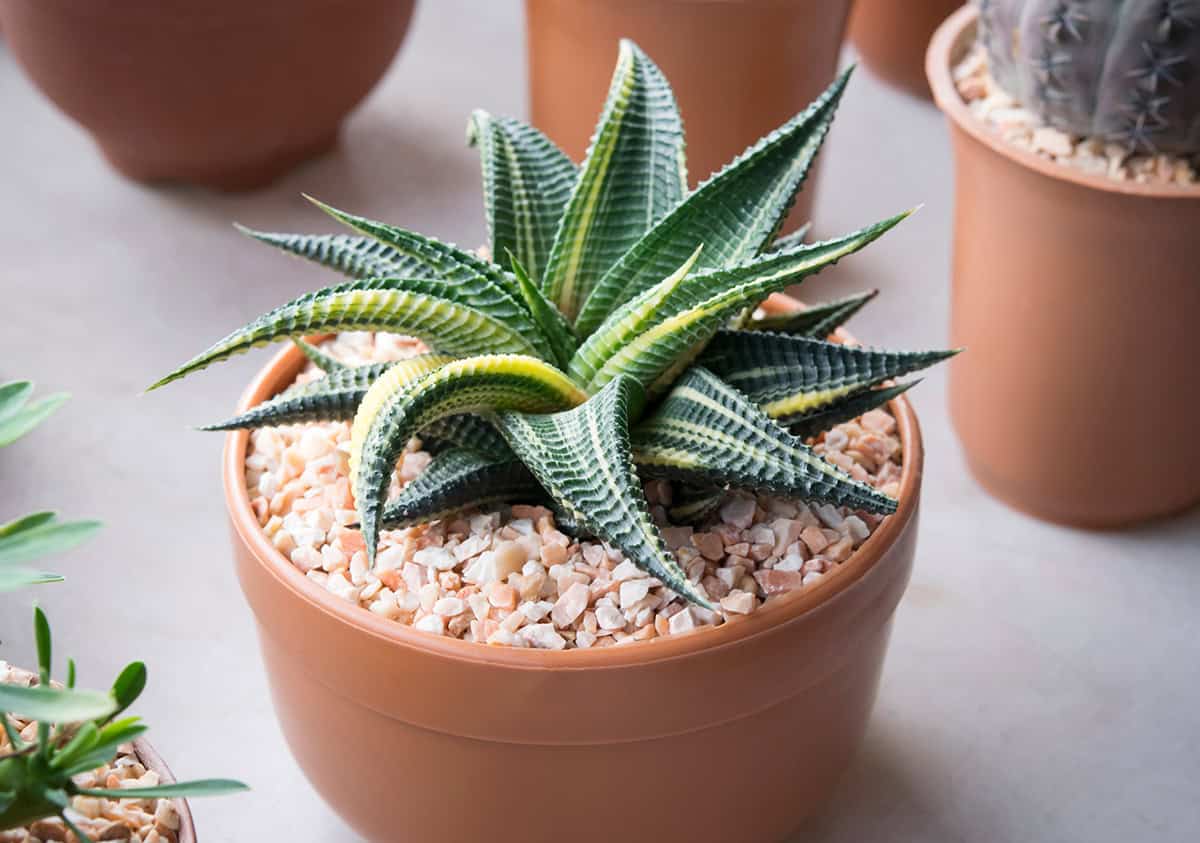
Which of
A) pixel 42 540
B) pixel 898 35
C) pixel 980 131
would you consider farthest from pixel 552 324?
pixel 898 35

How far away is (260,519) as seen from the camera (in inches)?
42.9

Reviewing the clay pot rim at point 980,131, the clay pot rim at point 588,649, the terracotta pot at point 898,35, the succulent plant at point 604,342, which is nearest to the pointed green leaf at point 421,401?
the succulent plant at point 604,342

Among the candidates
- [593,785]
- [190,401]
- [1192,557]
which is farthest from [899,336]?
[593,785]

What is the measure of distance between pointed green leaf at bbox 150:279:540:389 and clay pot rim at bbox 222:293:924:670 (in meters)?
0.14

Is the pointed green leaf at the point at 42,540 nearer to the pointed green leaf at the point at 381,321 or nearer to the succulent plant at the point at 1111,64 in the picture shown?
the pointed green leaf at the point at 381,321

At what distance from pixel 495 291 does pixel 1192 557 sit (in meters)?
0.98

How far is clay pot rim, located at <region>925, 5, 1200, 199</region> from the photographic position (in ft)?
4.53

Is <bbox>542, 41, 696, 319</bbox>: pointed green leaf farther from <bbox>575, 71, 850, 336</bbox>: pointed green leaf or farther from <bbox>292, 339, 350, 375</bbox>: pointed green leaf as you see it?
<bbox>292, 339, 350, 375</bbox>: pointed green leaf

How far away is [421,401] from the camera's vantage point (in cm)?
92

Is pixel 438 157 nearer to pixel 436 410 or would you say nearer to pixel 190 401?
pixel 190 401

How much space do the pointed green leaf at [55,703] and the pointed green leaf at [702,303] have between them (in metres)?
0.44

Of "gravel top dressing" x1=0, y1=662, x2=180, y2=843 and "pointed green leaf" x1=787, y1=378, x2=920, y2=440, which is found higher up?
"pointed green leaf" x1=787, y1=378, x2=920, y2=440

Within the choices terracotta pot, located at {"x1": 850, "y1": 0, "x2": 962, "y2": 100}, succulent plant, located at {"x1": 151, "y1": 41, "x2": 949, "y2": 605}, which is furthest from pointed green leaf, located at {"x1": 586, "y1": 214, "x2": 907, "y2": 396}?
terracotta pot, located at {"x1": 850, "y1": 0, "x2": 962, "y2": 100}

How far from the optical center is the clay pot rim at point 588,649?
932 mm
